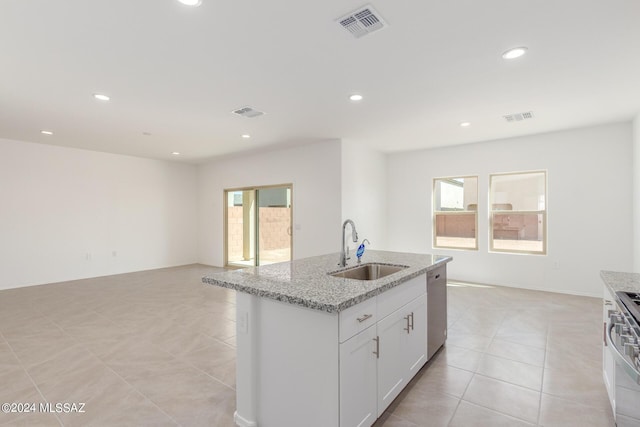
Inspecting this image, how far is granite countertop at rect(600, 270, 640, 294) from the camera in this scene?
1.91 m

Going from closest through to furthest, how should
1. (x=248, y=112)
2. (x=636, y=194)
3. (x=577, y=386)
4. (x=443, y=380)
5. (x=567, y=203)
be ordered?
(x=577, y=386)
(x=443, y=380)
(x=248, y=112)
(x=636, y=194)
(x=567, y=203)

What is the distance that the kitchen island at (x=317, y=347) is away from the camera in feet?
5.25

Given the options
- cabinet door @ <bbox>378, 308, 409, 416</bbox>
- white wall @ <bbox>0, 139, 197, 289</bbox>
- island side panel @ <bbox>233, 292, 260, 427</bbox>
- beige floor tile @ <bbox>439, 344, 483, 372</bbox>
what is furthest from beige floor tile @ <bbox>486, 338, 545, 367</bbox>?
white wall @ <bbox>0, 139, 197, 289</bbox>

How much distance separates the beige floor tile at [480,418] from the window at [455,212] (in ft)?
14.2

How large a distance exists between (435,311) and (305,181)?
3844 millimetres

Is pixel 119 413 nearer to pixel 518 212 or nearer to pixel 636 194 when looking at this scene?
pixel 518 212

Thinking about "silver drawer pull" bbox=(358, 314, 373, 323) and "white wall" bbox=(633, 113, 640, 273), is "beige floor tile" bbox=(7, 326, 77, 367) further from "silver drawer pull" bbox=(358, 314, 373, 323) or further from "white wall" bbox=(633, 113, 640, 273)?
"white wall" bbox=(633, 113, 640, 273)

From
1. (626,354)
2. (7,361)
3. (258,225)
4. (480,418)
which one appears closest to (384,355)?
(480,418)

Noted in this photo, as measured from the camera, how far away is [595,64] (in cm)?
285

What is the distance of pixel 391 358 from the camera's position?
207cm

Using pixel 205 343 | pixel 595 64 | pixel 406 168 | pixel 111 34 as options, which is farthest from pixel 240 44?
pixel 406 168

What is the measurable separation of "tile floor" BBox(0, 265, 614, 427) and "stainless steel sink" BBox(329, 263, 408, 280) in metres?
0.87

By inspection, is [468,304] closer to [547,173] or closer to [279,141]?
[547,173]

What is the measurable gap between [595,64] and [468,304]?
3153 millimetres
